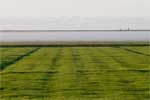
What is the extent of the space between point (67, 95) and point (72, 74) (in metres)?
5.19

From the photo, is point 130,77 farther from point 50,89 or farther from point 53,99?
point 53,99

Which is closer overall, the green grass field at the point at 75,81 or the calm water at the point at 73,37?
the green grass field at the point at 75,81

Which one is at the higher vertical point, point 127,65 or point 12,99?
point 12,99

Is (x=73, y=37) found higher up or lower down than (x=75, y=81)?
lower down

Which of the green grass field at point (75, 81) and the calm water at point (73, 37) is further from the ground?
the green grass field at point (75, 81)

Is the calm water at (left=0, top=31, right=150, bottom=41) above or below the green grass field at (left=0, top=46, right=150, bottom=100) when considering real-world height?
below

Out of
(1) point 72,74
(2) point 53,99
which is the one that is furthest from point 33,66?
(2) point 53,99

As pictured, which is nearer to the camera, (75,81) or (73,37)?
(75,81)

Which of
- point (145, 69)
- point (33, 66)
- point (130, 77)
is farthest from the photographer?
point (33, 66)

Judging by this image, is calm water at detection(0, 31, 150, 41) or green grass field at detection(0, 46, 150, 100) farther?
calm water at detection(0, 31, 150, 41)

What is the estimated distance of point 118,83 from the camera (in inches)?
676

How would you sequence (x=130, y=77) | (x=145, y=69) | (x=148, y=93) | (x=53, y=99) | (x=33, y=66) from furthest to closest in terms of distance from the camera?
(x=33, y=66) < (x=145, y=69) < (x=130, y=77) < (x=148, y=93) < (x=53, y=99)

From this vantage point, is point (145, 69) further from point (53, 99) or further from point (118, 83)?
point (53, 99)

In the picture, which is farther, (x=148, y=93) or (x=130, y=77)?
(x=130, y=77)
